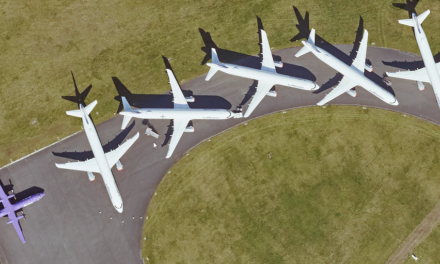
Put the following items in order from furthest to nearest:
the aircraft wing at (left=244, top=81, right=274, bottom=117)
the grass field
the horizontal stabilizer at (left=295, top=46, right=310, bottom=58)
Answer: the grass field, the horizontal stabilizer at (left=295, top=46, right=310, bottom=58), the aircraft wing at (left=244, top=81, right=274, bottom=117)

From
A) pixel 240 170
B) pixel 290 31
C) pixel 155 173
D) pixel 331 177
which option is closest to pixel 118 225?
pixel 155 173

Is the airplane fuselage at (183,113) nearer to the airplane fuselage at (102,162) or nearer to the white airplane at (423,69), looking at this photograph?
the airplane fuselage at (102,162)

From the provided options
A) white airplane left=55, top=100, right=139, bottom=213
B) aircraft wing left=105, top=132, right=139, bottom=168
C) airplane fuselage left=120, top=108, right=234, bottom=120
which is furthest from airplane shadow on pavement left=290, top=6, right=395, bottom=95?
white airplane left=55, top=100, right=139, bottom=213

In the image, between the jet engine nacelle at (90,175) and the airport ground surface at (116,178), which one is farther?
the airport ground surface at (116,178)

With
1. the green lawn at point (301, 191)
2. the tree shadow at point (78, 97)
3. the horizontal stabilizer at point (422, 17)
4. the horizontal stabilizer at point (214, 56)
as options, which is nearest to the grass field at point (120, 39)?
the tree shadow at point (78, 97)

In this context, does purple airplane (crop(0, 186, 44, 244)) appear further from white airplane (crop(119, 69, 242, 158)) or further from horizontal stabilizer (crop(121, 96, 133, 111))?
horizontal stabilizer (crop(121, 96, 133, 111))

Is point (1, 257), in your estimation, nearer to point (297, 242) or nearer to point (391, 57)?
point (297, 242)

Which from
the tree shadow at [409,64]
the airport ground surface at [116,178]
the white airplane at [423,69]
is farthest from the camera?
the tree shadow at [409,64]
